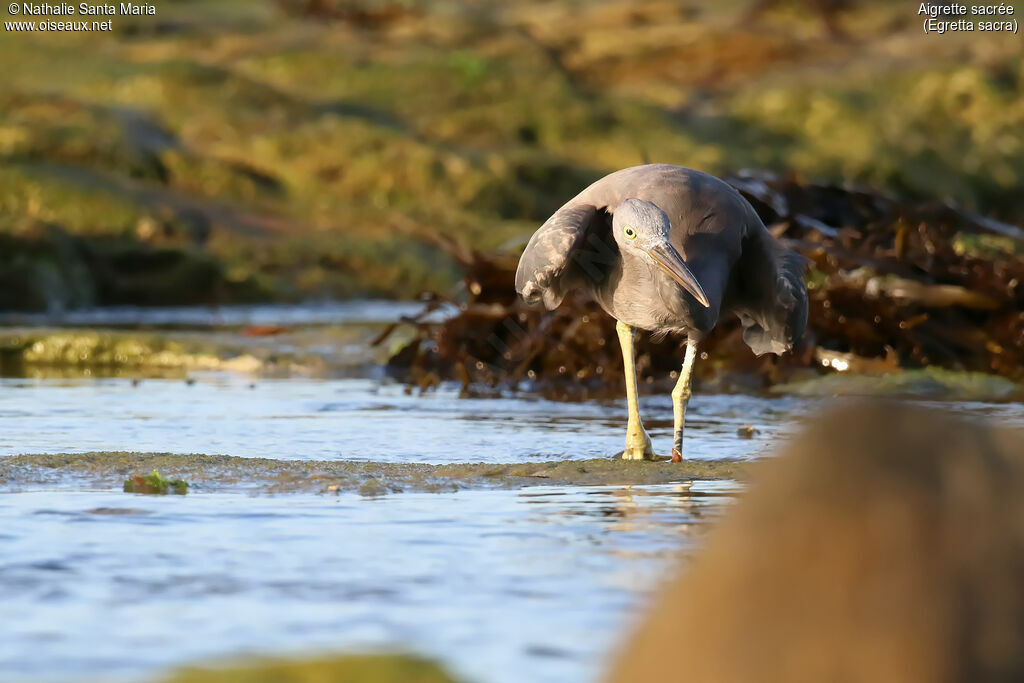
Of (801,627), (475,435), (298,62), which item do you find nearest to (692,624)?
(801,627)

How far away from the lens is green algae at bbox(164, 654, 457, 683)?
118 inches

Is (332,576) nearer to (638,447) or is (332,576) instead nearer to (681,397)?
(638,447)

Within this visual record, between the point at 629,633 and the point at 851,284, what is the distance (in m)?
8.09

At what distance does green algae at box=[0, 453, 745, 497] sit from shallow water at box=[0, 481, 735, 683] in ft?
0.66

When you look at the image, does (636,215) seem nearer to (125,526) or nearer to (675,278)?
(675,278)

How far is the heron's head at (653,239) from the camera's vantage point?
6.46m

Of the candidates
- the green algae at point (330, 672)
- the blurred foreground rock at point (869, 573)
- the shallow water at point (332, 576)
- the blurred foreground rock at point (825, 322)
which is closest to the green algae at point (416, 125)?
the blurred foreground rock at point (825, 322)

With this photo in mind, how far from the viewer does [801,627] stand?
1.82m

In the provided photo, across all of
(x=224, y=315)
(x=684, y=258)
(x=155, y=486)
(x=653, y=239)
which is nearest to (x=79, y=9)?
(x=224, y=315)

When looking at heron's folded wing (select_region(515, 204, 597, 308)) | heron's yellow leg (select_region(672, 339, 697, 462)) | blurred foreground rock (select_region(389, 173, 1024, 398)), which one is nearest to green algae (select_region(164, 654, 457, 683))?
heron's folded wing (select_region(515, 204, 597, 308))

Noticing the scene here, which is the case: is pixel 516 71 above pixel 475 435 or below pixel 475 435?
above

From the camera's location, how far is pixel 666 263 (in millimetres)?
6504

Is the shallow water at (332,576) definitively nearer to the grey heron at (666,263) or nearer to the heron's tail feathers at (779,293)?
the grey heron at (666,263)

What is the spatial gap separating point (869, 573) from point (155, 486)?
12.7 ft
